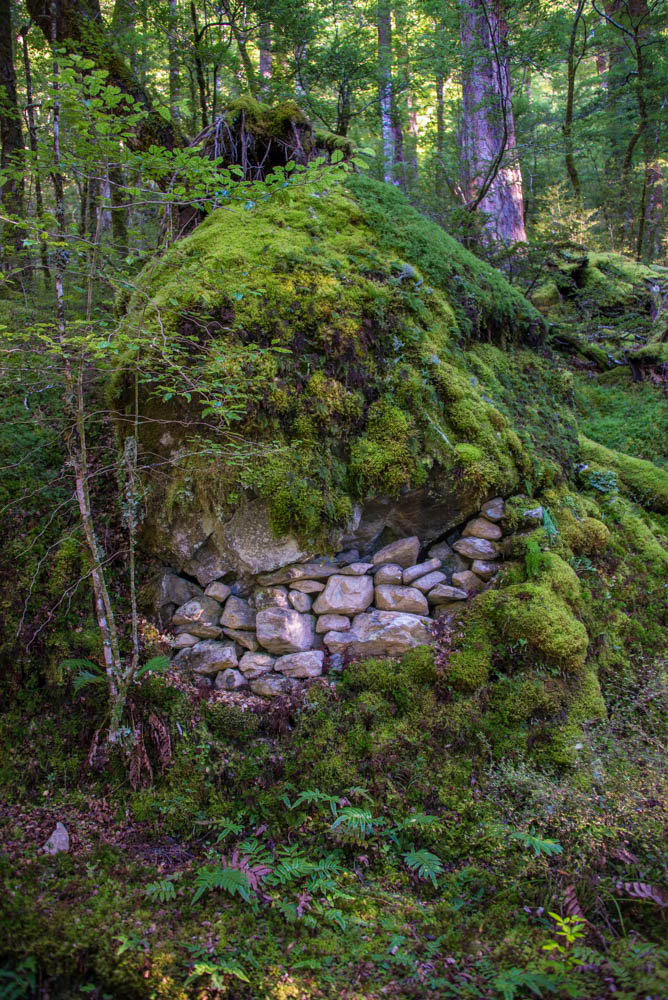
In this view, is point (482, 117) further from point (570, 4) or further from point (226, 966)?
point (226, 966)

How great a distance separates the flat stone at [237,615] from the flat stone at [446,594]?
1.43 meters

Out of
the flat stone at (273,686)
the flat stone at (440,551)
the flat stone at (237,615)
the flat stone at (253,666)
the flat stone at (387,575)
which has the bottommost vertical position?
the flat stone at (273,686)

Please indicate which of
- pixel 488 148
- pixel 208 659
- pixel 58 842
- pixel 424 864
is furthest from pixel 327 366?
pixel 488 148

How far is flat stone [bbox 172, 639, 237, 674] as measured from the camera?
394 centimetres

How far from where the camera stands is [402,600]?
13.6ft

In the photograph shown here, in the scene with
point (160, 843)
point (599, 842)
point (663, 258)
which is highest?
point (663, 258)

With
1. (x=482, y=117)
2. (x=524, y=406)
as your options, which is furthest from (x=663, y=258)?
(x=524, y=406)

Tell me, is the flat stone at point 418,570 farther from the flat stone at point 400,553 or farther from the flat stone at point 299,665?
the flat stone at point 299,665

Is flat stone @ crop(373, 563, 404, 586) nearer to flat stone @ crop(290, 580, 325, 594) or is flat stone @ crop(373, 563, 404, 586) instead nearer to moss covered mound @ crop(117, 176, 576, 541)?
flat stone @ crop(290, 580, 325, 594)

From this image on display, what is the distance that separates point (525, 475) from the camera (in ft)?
15.6

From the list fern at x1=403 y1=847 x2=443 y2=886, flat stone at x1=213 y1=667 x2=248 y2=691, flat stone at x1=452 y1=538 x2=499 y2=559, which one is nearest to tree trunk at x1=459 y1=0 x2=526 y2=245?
flat stone at x1=452 y1=538 x2=499 y2=559

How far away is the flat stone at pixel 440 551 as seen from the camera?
441 centimetres

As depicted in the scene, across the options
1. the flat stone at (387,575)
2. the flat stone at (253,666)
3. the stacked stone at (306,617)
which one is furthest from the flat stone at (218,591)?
the flat stone at (387,575)

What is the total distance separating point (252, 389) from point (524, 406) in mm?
3030
